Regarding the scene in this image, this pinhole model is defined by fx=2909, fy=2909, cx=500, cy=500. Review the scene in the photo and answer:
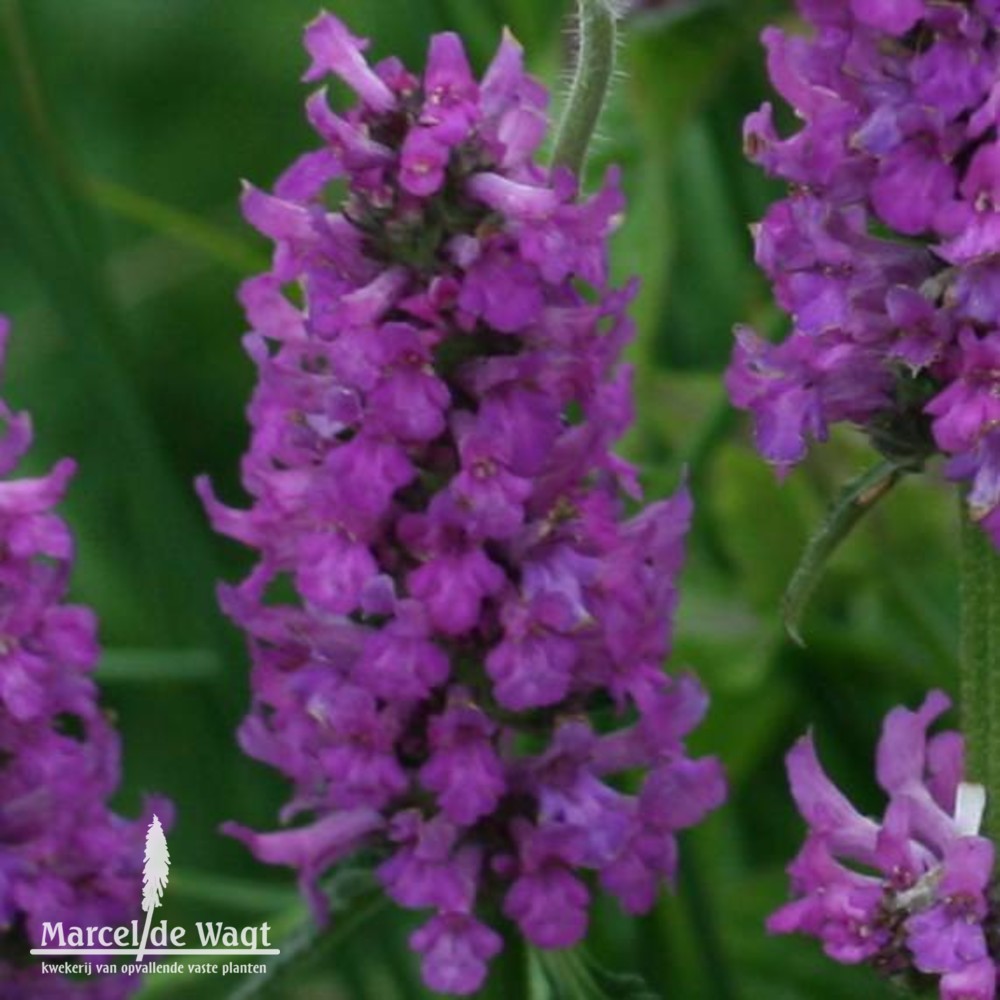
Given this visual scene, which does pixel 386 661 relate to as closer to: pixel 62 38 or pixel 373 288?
pixel 373 288

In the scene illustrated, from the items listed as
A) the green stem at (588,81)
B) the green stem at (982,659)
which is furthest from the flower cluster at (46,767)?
the green stem at (982,659)

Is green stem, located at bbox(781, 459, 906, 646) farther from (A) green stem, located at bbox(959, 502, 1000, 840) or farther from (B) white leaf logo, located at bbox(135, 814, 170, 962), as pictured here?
(B) white leaf logo, located at bbox(135, 814, 170, 962)

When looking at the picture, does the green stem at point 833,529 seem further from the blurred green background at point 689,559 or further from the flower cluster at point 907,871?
the blurred green background at point 689,559

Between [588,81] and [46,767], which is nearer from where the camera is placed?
[588,81]

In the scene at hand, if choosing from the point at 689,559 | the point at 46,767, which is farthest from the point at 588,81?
the point at 689,559

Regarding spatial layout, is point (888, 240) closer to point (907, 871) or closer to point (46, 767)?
point (907, 871)

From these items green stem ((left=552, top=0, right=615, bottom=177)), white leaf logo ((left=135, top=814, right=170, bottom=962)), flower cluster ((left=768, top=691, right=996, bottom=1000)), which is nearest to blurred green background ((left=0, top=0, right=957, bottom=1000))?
white leaf logo ((left=135, top=814, right=170, bottom=962))

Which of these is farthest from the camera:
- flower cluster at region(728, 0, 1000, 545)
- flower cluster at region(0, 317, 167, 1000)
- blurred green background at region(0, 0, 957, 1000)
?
blurred green background at region(0, 0, 957, 1000)
